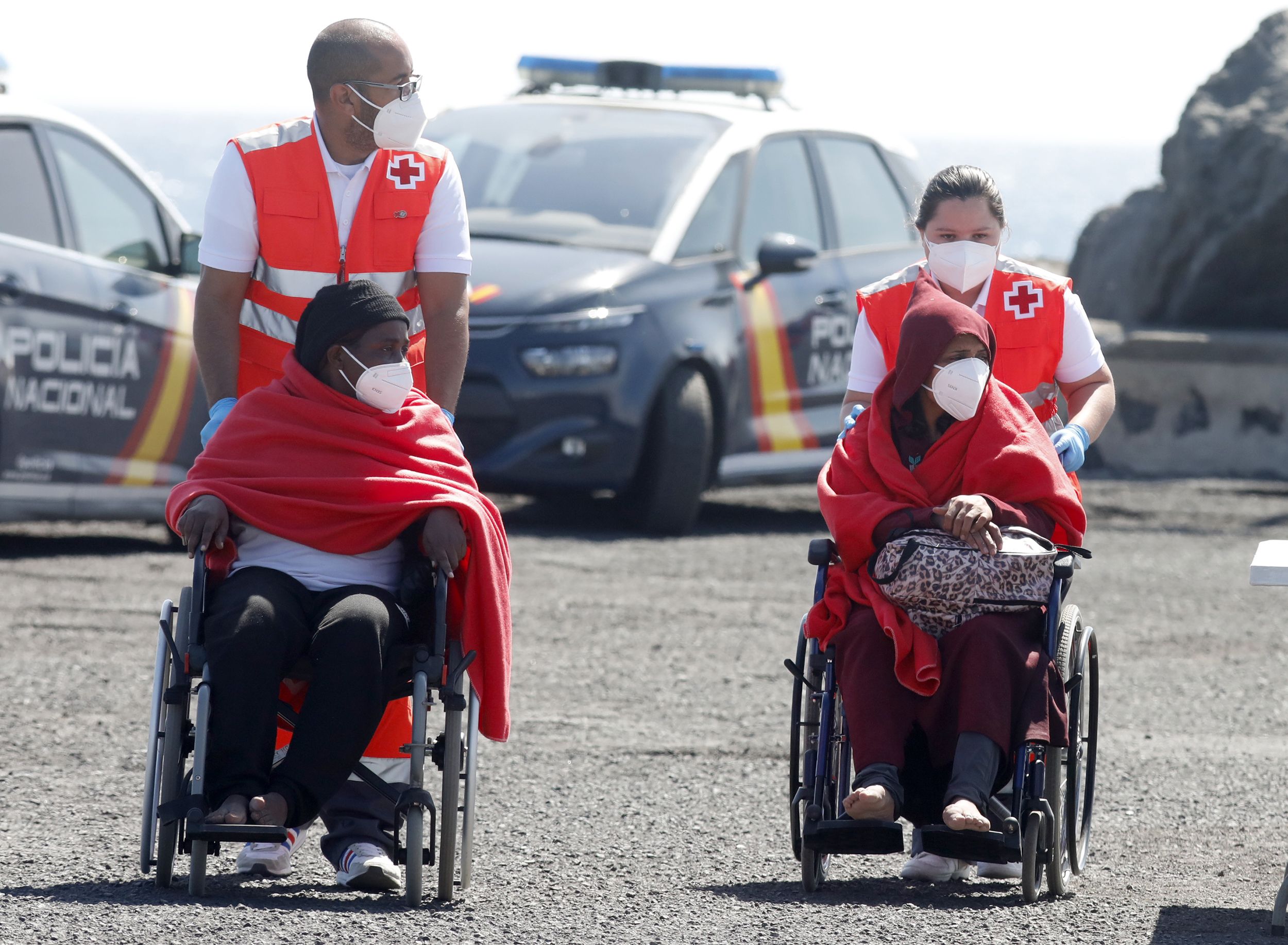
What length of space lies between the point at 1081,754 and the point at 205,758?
1.89 m

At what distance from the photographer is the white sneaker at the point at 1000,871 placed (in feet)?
15.6

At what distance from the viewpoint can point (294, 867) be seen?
15.6 feet

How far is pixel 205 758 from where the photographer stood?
4.18 m

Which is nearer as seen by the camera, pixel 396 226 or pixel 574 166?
pixel 396 226

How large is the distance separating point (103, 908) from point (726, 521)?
7272 mm

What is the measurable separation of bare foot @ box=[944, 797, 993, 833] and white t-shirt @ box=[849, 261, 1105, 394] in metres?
1.12

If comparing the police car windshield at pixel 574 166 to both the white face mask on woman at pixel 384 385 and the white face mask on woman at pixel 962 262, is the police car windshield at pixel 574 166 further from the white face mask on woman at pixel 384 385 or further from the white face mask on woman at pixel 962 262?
the white face mask on woman at pixel 384 385

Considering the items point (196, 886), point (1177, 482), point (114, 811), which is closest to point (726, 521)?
point (1177, 482)

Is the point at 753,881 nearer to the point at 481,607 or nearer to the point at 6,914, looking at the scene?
the point at 481,607

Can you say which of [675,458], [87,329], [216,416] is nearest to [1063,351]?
[216,416]

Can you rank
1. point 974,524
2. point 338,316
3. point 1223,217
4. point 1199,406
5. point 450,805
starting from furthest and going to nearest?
1. point 1223,217
2. point 1199,406
3. point 338,316
4. point 974,524
5. point 450,805

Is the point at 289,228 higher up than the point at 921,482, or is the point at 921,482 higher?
the point at 289,228

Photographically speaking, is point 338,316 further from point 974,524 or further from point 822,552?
point 974,524

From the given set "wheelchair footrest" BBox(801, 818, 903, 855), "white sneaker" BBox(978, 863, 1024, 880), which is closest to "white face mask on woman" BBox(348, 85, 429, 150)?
"wheelchair footrest" BBox(801, 818, 903, 855)
